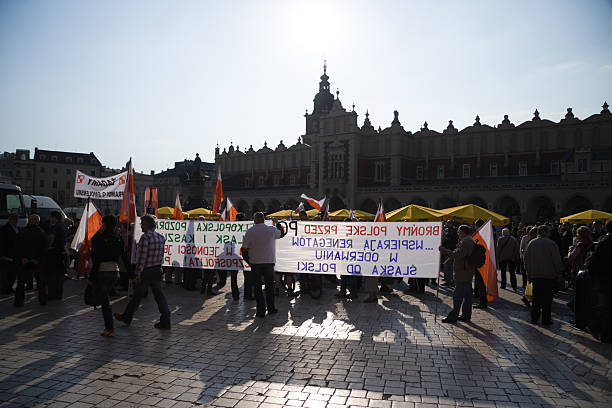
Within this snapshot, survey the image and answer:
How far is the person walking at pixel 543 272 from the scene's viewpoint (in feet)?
30.8

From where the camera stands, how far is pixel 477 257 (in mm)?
9617

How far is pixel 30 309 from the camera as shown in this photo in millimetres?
10305

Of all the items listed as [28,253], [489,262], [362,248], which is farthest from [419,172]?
[28,253]

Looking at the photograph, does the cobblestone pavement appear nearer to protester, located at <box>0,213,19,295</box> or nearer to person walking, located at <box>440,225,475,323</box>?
person walking, located at <box>440,225,475,323</box>

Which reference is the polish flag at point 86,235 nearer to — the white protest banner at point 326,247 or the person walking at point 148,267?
the white protest banner at point 326,247

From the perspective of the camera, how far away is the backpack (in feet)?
31.4

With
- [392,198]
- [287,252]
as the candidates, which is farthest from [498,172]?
[287,252]

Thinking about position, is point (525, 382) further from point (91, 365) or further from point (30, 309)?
point (30, 309)

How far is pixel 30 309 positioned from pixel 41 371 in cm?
479

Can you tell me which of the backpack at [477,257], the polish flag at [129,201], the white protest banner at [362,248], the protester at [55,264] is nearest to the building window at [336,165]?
the white protest banner at [362,248]

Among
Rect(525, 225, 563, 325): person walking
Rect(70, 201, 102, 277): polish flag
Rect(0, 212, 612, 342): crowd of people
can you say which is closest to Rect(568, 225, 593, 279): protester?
Rect(0, 212, 612, 342): crowd of people

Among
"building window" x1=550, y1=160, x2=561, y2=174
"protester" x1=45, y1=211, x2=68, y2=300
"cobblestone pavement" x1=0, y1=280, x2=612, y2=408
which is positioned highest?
"building window" x1=550, y1=160, x2=561, y2=174

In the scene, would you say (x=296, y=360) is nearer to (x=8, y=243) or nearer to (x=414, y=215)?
(x=8, y=243)

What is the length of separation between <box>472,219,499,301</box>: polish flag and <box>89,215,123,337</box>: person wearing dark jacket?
7217mm
